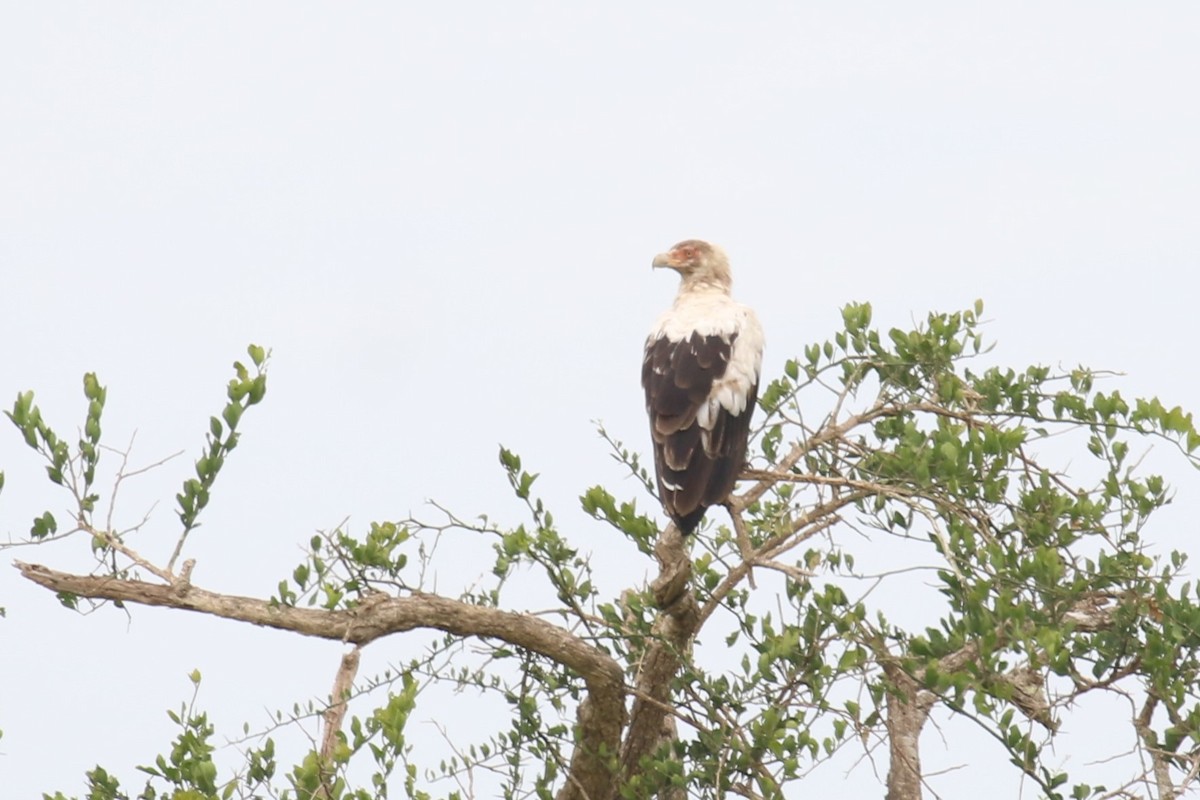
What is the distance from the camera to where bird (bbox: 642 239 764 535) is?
21.1ft

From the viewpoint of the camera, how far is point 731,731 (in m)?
5.39

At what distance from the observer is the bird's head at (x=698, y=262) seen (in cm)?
862

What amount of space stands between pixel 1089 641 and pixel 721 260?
3.98 meters

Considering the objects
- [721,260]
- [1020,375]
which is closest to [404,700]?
[1020,375]

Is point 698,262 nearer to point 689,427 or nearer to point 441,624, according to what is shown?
point 689,427

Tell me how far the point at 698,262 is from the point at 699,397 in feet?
6.15

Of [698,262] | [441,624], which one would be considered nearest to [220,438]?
[441,624]

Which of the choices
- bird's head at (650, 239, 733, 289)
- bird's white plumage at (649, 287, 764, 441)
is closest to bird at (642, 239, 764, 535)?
bird's white plumage at (649, 287, 764, 441)

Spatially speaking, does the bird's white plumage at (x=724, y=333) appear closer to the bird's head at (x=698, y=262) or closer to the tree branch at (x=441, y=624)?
the bird's head at (x=698, y=262)

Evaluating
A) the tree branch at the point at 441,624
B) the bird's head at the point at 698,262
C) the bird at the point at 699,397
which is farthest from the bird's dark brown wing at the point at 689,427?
the bird's head at the point at 698,262

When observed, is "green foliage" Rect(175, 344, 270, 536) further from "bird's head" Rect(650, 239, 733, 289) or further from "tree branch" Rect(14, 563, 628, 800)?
"bird's head" Rect(650, 239, 733, 289)

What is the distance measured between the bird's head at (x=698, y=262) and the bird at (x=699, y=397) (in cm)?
41

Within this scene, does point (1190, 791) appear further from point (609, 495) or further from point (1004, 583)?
point (609, 495)

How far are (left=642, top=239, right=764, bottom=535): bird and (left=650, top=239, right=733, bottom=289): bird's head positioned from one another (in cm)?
41
